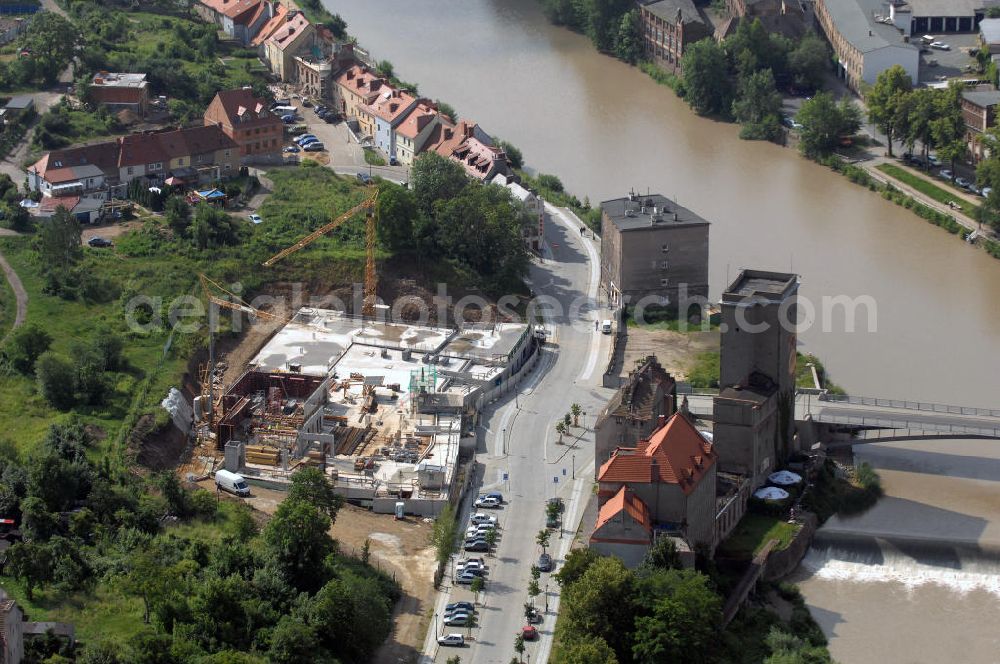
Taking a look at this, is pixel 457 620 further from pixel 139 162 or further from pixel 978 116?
pixel 978 116

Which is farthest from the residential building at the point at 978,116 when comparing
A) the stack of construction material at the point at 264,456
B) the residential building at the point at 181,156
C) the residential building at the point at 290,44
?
the stack of construction material at the point at 264,456

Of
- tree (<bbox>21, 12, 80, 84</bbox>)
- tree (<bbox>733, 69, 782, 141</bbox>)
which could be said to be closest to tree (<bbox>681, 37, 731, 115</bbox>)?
tree (<bbox>733, 69, 782, 141</bbox>)

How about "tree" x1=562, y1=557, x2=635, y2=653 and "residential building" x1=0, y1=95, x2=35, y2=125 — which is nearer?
"tree" x1=562, y1=557, x2=635, y2=653

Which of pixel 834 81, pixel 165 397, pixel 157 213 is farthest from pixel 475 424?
pixel 834 81

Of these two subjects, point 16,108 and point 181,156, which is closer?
point 181,156

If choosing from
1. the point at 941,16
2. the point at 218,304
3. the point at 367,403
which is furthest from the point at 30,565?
the point at 941,16

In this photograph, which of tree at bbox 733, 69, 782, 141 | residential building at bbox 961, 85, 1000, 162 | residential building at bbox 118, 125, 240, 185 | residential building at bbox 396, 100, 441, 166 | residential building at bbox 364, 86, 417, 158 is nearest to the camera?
residential building at bbox 118, 125, 240, 185

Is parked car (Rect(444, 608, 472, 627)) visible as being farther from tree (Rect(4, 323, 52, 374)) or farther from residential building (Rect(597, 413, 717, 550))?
tree (Rect(4, 323, 52, 374))
